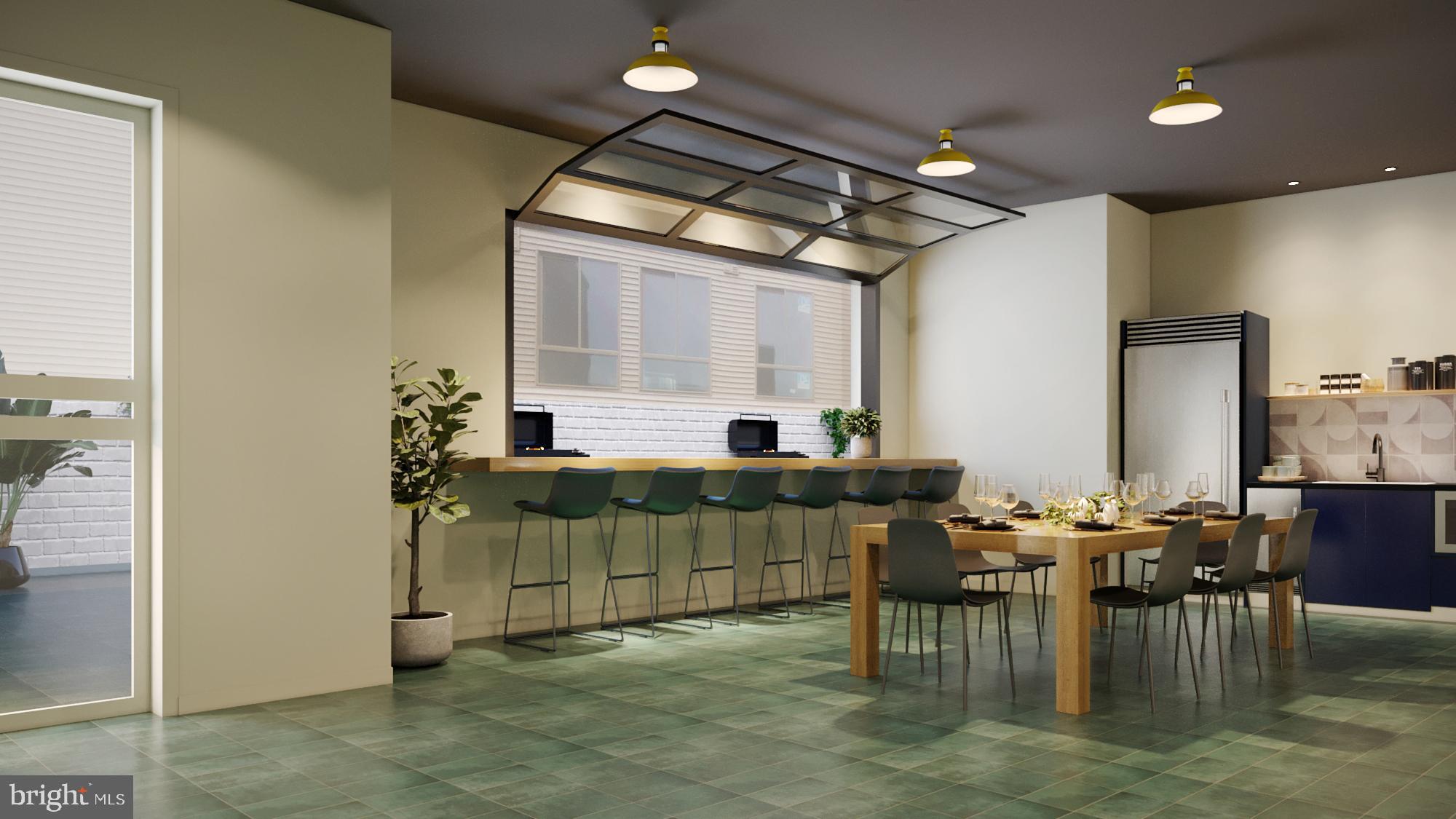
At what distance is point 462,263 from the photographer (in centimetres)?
650

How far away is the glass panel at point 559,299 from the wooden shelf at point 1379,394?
5671mm

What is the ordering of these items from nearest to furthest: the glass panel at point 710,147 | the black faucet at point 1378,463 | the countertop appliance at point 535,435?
the glass panel at point 710,147 < the countertop appliance at point 535,435 < the black faucet at point 1378,463

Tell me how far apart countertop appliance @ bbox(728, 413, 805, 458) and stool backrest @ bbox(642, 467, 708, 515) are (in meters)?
1.65

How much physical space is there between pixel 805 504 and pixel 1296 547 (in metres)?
3.08

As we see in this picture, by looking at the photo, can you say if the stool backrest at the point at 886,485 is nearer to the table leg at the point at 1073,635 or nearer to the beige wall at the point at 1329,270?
the table leg at the point at 1073,635

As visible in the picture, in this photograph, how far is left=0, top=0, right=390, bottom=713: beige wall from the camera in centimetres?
451

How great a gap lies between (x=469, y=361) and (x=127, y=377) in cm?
222

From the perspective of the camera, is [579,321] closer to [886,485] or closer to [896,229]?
[896,229]

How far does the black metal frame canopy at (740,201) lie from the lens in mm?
6141

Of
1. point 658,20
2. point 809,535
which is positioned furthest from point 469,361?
point 809,535

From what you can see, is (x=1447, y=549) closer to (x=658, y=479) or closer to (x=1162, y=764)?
(x=1162, y=764)

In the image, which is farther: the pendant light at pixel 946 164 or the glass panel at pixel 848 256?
the glass panel at pixel 848 256

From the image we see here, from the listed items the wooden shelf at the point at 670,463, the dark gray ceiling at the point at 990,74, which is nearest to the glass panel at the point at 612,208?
the dark gray ceiling at the point at 990,74

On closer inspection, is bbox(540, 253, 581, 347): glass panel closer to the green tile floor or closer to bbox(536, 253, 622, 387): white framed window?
bbox(536, 253, 622, 387): white framed window
